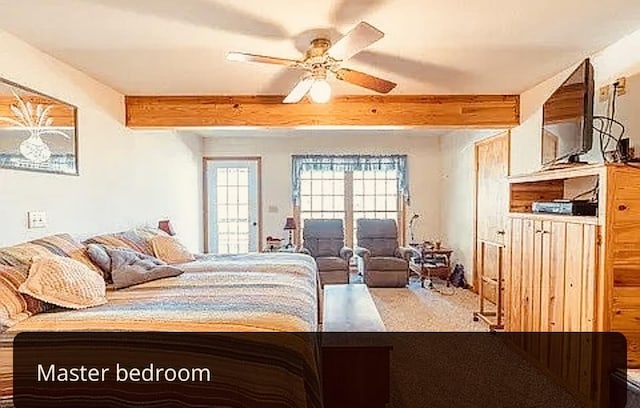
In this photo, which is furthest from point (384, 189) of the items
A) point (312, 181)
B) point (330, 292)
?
point (330, 292)

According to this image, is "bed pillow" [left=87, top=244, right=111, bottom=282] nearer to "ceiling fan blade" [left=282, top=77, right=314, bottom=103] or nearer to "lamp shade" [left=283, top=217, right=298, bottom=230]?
"ceiling fan blade" [left=282, top=77, right=314, bottom=103]

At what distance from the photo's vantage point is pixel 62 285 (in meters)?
2.37

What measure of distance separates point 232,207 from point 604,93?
20.0 ft

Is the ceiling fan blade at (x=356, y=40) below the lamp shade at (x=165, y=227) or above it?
above

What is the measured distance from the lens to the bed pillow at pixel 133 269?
9.67ft

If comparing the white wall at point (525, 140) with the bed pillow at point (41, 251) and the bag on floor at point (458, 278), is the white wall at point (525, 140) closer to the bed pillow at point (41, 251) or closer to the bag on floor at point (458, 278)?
the bag on floor at point (458, 278)

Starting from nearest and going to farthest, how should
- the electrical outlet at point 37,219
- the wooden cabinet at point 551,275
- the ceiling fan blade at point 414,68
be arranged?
the wooden cabinet at point 551,275 < the electrical outlet at point 37,219 < the ceiling fan blade at point 414,68

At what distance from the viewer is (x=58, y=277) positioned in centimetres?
240

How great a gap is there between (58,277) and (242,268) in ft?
4.31

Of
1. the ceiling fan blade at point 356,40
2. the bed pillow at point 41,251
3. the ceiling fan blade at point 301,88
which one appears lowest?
the bed pillow at point 41,251

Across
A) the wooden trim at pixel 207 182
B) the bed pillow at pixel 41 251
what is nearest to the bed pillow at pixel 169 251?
the bed pillow at pixel 41 251

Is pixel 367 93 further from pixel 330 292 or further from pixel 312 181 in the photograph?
pixel 312 181

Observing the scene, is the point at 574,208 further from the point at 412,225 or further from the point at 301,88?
the point at 412,225

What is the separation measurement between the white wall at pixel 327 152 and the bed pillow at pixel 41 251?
507cm
